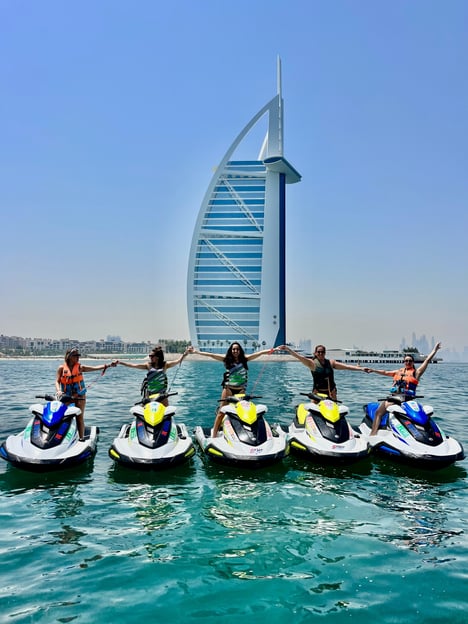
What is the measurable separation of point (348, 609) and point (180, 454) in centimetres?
389

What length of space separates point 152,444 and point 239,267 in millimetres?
82515

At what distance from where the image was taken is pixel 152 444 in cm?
715

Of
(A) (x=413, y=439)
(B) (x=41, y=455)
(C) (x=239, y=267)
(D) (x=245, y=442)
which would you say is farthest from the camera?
(C) (x=239, y=267)

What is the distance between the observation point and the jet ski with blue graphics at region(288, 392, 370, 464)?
7.36 meters

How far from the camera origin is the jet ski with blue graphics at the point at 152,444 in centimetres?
688

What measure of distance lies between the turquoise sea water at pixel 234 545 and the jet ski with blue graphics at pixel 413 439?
0.29 meters

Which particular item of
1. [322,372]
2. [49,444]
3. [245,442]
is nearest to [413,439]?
[322,372]

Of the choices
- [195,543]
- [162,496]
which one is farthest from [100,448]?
[195,543]

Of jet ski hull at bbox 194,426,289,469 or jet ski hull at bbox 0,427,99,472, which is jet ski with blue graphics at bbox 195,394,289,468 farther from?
jet ski hull at bbox 0,427,99,472

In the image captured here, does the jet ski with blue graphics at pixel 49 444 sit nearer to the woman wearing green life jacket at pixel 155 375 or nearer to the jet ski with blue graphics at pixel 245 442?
the woman wearing green life jacket at pixel 155 375

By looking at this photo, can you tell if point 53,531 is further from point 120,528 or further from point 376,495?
point 376,495

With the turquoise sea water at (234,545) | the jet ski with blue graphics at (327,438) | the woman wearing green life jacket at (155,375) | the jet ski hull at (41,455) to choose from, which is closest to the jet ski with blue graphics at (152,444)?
the turquoise sea water at (234,545)

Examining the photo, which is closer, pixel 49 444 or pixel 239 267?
pixel 49 444

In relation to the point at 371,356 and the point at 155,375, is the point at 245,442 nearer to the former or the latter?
the point at 155,375
